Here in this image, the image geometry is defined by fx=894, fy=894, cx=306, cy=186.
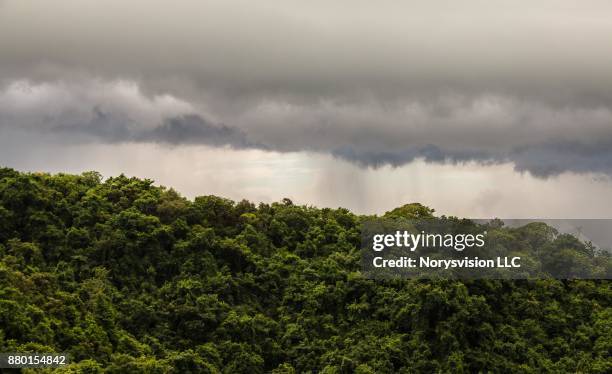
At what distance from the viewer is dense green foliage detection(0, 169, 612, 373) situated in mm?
37156

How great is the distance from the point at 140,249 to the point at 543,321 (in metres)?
19.3

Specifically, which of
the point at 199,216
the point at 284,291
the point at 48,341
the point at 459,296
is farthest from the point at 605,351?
the point at 48,341

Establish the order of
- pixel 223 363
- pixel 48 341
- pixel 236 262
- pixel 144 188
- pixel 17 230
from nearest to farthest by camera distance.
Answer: pixel 48 341 → pixel 223 363 → pixel 17 230 → pixel 236 262 → pixel 144 188

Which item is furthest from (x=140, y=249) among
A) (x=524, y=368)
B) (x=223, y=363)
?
(x=524, y=368)

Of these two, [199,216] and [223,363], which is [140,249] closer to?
[199,216]

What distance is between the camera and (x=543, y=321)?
41.7m

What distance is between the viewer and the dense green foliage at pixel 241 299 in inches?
1463

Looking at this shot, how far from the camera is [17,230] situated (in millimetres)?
41281

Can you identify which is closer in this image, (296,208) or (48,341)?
(48,341)

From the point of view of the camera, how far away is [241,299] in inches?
1663

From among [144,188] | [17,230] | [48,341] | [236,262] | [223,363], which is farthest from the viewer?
[144,188]

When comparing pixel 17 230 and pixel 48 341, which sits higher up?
pixel 17 230

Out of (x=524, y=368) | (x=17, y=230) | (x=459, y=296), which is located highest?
(x=17, y=230)

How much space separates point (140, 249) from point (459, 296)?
15.2 metres
